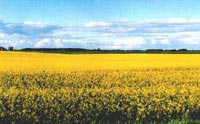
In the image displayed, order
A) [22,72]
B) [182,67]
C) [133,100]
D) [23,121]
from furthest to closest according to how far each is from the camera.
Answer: [182,67] → [22,72] → [133,100] → [23,121]

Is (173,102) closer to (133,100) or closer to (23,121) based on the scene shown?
(133,100)

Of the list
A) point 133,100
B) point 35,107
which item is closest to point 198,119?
point 133,100

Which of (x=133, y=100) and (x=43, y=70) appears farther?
(x=43, y=70)

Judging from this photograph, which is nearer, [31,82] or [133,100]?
[133,100]

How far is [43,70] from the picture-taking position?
19.4m

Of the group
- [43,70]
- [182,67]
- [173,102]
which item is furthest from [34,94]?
[182,67]

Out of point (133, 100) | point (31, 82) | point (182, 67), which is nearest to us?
point (133, 100)

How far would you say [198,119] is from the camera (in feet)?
46.6

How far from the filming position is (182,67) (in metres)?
24.7

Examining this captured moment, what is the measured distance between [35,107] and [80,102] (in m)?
1.32

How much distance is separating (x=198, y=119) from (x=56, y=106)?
4371mm

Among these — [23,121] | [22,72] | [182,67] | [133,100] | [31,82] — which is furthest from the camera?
[182,67]

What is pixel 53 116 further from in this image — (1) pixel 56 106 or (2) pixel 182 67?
(2) pixel 182 67

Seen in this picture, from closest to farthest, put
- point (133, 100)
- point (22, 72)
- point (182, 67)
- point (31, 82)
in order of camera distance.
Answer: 1. point (133, 100)
2. point (31, 82)
3. point (22, 72)
4. point (182, 67)
